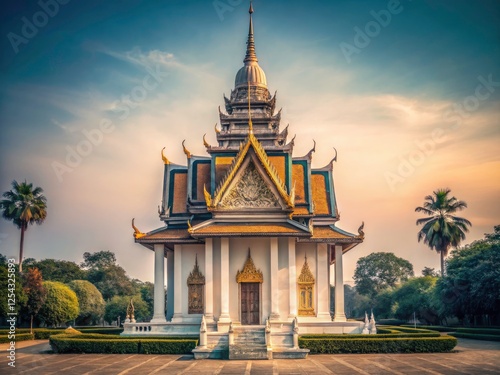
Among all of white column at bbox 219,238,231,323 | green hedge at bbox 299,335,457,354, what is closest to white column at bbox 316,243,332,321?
white column at bbox 219,238,231,323

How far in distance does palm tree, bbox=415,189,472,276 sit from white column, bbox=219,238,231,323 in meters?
33.9

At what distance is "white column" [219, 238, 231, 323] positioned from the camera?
2847cm

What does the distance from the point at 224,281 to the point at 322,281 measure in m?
5.27

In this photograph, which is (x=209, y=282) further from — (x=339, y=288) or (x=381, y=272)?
(x=381, y=272)

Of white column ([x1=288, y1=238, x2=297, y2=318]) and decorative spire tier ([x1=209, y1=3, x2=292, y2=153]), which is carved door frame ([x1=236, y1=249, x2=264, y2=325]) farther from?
decorative spire tier ([x1=209, y1=3, x2=292, y2=153])

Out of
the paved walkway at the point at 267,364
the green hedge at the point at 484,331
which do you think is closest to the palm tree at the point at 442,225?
the green hedge at the point at 484,331

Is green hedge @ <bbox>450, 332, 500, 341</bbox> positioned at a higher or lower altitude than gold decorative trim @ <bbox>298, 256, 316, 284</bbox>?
lower

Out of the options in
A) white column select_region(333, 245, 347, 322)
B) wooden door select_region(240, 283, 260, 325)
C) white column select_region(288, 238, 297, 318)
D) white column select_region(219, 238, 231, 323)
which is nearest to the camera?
white column select_region(219, 238, 231, 323)

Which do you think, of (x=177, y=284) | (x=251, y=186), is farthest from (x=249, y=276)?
(x=251, y=186)

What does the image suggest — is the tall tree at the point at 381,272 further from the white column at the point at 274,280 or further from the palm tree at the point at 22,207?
the white column at the point at 274,280

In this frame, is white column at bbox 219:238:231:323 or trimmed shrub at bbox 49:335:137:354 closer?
trimmed shrub at bbox 49:335:137:354

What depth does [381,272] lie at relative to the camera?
309ft

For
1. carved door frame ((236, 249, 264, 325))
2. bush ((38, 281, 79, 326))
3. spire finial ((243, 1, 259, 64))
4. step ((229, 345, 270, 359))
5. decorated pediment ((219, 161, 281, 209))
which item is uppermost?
spire finial ((243, 1, 259, 64))

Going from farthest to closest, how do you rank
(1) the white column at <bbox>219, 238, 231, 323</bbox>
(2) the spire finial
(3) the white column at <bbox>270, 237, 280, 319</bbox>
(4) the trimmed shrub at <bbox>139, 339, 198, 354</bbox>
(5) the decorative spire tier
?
1. (2) the spire finial
2. (5) the decorative spire tier
3. (3) the white column at <bbox>270, 237, 280, 319</bbox>
4. (1) the white column at <bbox>219, 238, 231, 323</bbox>
5. (4) the trimmed shrub at <bbox>139, 339, 198, 354</bbox>
